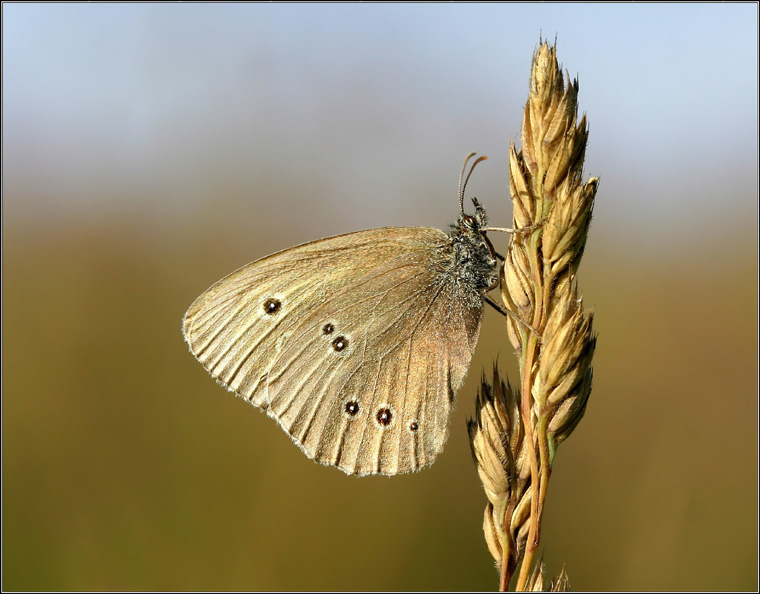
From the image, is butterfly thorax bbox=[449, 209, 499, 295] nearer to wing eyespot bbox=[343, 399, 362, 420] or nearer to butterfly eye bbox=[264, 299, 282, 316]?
wing eyespot bbox=[343, 399, 362, 420]

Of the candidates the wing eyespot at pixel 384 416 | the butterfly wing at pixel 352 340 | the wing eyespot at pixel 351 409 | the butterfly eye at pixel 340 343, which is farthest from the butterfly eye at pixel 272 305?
the wing eyespot at pixel 384 416

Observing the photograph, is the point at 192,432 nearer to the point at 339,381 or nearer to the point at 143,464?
the point at 143,464

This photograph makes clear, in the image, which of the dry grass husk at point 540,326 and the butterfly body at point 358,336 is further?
the butterfly body at point 358,336

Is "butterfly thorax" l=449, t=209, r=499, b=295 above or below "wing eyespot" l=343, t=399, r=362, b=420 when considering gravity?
above

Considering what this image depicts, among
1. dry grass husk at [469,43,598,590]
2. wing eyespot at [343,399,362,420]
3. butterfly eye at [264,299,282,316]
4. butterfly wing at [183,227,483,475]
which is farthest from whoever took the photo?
butterfly eye at [264,299,282,316]

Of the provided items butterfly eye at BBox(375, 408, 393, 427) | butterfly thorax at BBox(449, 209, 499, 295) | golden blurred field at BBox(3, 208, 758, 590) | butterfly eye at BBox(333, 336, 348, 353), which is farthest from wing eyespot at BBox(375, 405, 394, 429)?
golden blurred field at BBox(3, 208, 758, 590)

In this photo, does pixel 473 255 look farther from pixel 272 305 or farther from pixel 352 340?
pixel 272 305

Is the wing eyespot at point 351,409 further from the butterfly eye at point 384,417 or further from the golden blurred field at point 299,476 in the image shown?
the golden blurred field at point 299,476
